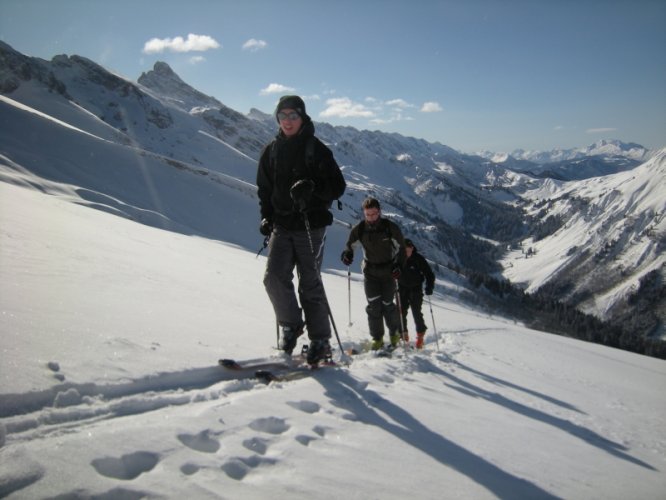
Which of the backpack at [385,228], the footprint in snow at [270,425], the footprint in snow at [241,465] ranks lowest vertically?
the footprint in snow at [270,425]

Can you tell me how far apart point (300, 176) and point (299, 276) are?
1.48 m

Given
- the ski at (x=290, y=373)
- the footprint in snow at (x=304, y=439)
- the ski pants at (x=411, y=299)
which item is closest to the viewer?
the footprint in snow at (x=304, y=439)

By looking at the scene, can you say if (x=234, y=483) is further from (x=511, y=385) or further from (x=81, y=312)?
(x=511, y=385)

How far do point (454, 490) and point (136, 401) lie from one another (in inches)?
118

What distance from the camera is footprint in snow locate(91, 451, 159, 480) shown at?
103 inches

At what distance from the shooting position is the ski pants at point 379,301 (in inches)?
334

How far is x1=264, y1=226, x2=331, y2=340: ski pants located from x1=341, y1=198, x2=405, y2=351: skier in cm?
252

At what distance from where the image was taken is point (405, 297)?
1014cm

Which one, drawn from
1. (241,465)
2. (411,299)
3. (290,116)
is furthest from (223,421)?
(411,299)

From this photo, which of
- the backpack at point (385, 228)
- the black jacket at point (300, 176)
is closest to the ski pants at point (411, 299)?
the backpack at point (385, 228)

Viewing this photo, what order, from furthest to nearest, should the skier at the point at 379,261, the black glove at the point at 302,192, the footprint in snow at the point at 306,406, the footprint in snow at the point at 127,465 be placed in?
the skier at the point at 379,261
the black glove at the point at 302,192
the footprint in snow at the point at 306,406
the footprint in snow at the point at 127,465

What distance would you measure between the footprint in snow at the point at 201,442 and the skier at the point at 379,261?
5.31 metres

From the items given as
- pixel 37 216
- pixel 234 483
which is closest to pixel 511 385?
pixel 234 483

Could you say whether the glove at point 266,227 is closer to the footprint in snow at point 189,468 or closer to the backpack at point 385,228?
the backpack at point 385,228
